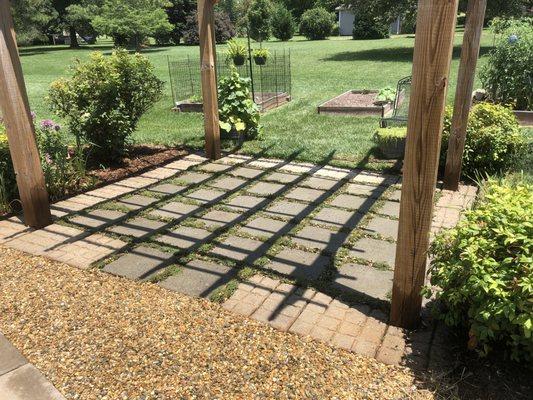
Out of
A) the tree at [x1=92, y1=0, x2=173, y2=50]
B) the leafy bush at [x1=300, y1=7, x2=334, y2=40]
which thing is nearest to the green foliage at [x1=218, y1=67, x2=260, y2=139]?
the tree at [x1=92, y1=0, x2=173, y2=50]

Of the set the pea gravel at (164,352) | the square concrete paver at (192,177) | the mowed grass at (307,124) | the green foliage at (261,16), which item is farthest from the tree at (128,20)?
the pea gravel at (164,352)

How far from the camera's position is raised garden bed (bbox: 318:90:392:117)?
916 cm

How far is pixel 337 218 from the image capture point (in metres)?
4.61

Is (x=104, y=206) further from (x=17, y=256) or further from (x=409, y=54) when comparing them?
(x=409, y=54)

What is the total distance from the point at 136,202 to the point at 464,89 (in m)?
3.77

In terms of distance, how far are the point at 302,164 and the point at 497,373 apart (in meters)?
4.23

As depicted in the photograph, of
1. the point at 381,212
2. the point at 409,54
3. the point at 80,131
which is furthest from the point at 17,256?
the point at 409,54

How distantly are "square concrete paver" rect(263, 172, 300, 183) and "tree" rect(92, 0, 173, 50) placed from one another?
26.0 meters

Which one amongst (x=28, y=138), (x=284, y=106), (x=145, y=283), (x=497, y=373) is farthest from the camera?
(x=284, y=106)

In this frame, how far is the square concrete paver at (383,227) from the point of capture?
14.0 ft

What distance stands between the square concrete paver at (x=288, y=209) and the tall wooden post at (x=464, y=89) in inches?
69.1

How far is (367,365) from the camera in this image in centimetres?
260

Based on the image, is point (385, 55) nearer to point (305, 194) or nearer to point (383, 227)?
point (305, 194)

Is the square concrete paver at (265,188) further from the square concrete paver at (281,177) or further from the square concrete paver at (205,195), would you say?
the square concrete paver at (205,195)
